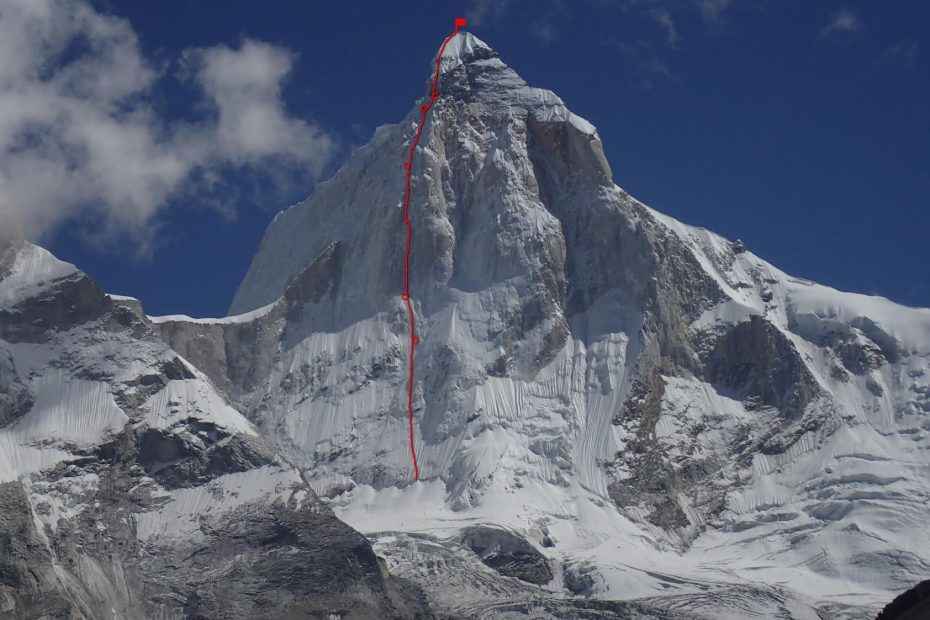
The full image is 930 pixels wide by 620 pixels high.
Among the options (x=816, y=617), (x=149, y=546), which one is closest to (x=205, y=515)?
(x=149, y=546)

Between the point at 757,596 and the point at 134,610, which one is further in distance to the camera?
the point at 757,596

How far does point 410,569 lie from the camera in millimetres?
199375

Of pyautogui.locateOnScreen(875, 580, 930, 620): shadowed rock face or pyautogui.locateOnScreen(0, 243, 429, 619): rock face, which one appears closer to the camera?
pyautogui.locateOnScreen(875, 580, 930, 620): shadowed rock face

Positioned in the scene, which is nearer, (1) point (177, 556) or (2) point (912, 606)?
(2) point (912, 606)

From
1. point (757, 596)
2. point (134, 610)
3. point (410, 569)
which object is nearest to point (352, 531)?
point (410, 569)

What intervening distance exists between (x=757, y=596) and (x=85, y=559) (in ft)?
192

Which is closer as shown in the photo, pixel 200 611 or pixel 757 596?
pixel 200 611

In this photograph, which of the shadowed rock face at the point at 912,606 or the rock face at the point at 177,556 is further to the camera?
the rock face at the point at 177,556

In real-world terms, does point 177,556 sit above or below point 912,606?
above

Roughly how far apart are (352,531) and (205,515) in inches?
511

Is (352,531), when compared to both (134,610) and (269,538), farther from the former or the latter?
(134,610)

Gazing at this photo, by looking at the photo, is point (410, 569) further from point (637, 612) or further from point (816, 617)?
point (816, 617)

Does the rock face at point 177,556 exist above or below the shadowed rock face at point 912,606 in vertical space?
above

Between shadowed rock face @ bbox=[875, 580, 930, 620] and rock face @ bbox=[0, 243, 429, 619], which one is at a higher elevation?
rock face @ bbox=[0, 243, 429, 619]
